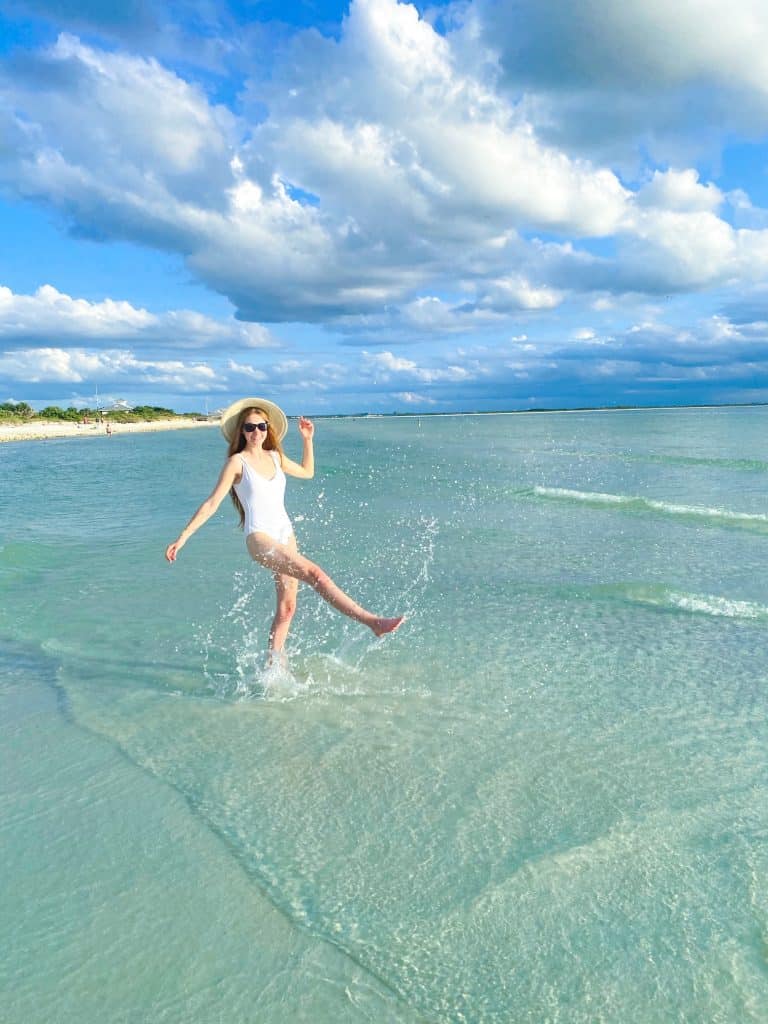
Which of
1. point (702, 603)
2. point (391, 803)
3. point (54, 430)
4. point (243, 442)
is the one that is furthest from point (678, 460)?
point (54, 430)

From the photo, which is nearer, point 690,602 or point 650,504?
point 690,602

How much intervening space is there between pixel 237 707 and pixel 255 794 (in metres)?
1.50

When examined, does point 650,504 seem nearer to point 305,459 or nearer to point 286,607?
point 305,459

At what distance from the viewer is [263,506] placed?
6.28 meters

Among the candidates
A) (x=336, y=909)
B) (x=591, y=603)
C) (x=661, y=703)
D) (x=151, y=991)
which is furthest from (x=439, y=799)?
(x=591, y=603)

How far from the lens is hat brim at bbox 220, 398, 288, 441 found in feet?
21.1

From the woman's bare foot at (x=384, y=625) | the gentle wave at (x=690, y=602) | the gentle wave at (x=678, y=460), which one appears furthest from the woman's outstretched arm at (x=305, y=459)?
the gentle wave at (x=678, y=460)

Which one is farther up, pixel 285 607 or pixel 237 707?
pixel 285 607

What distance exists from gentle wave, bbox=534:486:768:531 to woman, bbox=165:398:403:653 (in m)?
11.9

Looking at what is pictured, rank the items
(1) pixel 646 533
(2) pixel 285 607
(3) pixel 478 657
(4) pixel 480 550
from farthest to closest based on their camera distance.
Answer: (1) pixel 646 533 < (4) pixel 480 550 < (3) pixel 478 657 < (2) pixel 285 607

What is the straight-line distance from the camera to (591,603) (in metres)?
9.27

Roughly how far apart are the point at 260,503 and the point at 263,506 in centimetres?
4

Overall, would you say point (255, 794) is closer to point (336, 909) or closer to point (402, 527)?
point (336, 909)

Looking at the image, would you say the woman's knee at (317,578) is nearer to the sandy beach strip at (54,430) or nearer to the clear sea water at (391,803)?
the clear sea water at (391,803)
